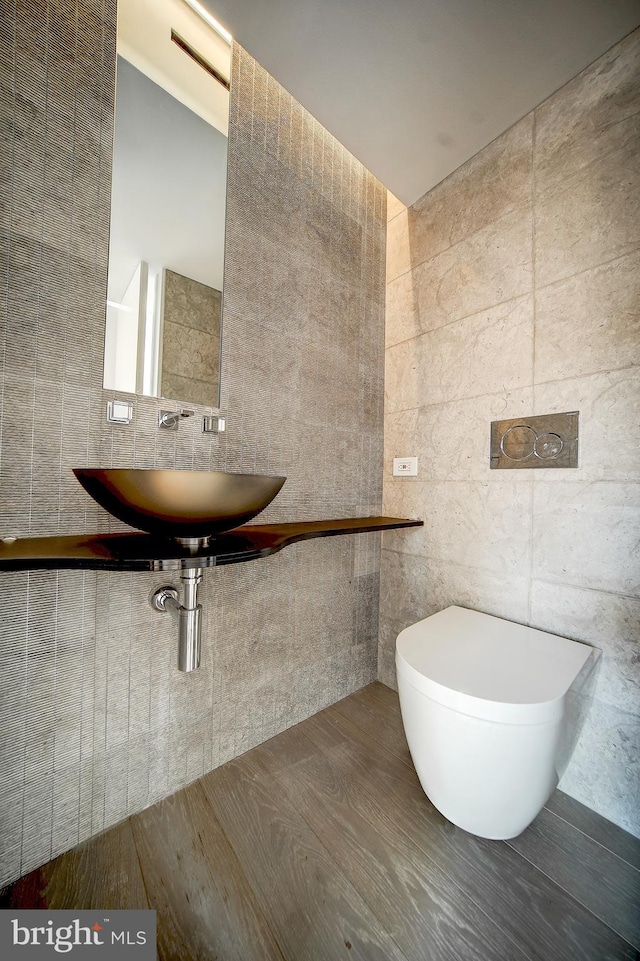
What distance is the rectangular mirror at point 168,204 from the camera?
3.25 feet

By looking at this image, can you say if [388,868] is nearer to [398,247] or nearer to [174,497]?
[174,497]

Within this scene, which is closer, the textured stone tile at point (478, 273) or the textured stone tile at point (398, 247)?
the textured stone tile at point (478, 273)

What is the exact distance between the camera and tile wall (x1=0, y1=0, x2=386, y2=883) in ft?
2.79

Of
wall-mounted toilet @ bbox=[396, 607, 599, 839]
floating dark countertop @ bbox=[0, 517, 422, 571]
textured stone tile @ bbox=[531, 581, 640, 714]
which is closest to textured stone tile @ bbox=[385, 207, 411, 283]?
floating dark countertop @ bbox=[0, 517, 422, 571]

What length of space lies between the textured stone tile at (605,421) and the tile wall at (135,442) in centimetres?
81

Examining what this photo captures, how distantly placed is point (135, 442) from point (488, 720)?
1117mm

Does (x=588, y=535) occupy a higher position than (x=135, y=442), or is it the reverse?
(x=135, y=442)

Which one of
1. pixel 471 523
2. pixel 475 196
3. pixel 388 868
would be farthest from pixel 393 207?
pixel 388 868

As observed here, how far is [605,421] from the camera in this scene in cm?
106

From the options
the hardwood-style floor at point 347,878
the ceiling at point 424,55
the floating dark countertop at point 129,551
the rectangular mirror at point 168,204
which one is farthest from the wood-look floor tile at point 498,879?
the ceiling at point 424,55

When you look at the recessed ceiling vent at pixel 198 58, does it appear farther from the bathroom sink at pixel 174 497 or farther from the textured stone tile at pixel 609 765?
the textured stone tile at pixel 609 765

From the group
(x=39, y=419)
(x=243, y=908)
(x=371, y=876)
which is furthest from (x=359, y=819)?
(x=39, y=419)

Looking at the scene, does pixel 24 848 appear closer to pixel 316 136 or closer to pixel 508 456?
pixel 508 456

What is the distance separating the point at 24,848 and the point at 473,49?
2520 millimetres
